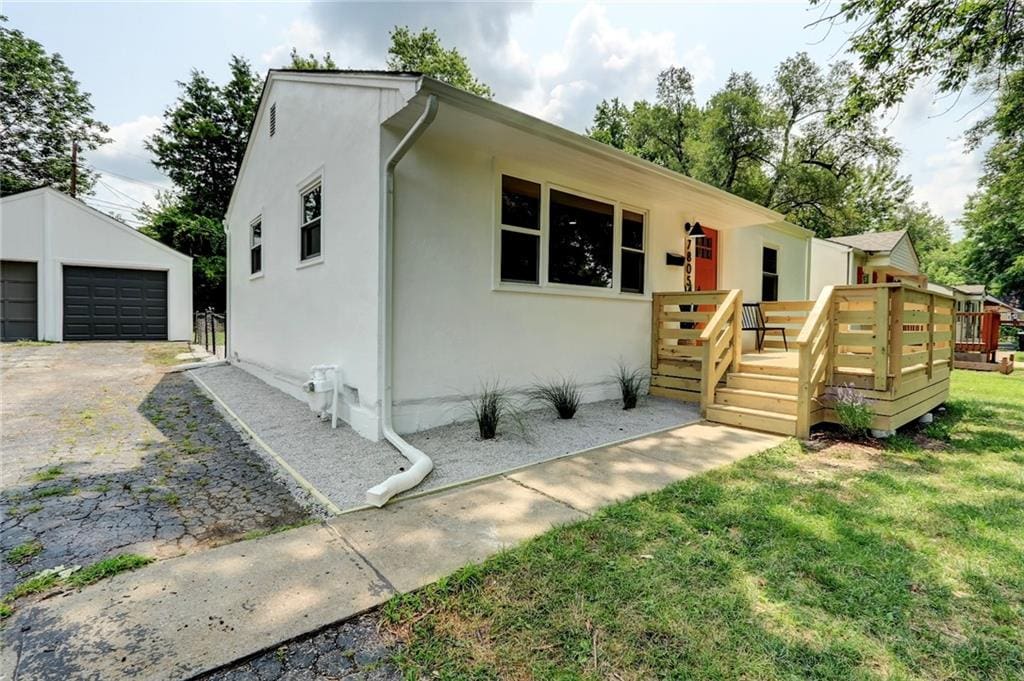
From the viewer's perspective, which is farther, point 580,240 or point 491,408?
point 580,240

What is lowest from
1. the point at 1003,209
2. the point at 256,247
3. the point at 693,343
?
the point at 693,343

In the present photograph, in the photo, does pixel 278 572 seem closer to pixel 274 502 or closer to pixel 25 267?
pixel 274 502

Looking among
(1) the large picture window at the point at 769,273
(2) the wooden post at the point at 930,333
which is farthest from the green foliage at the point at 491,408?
(1) the large picture window at the point at 769,273

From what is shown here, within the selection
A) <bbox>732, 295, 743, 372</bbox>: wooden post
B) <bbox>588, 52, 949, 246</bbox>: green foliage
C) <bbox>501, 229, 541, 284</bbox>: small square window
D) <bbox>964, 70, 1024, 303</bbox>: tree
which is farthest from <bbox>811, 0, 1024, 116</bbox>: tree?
<bbox>588, 52, 949, 246</bbox>: green foliage

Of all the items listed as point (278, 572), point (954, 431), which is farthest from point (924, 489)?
point (278, 572)

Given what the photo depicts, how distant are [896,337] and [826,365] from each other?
2.18 ft

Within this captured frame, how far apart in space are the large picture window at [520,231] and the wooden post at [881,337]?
351 cm

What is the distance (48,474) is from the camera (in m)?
3.42

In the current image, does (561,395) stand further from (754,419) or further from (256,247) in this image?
(256,247)

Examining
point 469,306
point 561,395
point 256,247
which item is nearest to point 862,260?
point 561,395

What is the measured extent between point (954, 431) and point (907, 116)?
5423 millimetres

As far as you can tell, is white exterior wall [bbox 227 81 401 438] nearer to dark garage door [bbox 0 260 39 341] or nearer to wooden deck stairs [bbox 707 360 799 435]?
wooden deck stairs [bbox 707 360 799 435]

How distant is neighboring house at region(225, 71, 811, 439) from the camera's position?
4.33 metres

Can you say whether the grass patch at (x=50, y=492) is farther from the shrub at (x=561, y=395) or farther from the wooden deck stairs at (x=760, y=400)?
the wooden deck stairs at (x=760, y=400)
